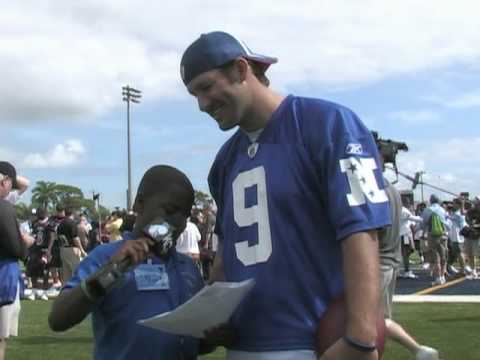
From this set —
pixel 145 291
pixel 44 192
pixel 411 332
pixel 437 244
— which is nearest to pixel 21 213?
pixel 437 244

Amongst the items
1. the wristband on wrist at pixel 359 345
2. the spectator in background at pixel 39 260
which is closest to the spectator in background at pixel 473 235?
the spectator in background at pixel 39 260

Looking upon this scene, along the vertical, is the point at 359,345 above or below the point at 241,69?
below

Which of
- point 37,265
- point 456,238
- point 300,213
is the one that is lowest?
point 300,213

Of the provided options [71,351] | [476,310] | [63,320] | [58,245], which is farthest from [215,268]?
[58,245]

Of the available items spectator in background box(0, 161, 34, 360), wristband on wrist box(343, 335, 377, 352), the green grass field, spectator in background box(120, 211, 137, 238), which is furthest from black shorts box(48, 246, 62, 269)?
wristband on wrist box(343, 335, 377, 352)

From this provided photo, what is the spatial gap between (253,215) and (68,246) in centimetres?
1414

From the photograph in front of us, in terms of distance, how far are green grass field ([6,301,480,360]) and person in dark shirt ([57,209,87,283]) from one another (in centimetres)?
350

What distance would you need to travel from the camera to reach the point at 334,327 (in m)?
2.34

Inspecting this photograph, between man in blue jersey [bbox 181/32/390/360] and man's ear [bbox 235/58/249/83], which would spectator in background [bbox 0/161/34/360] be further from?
man's ear [bbox 235/58/249/83]

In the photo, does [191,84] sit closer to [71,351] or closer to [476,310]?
[71,351]

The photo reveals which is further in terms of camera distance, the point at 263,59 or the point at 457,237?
the point at 457,237

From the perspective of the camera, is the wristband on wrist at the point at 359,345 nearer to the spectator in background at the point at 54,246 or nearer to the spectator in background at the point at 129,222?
the spectator in background at the point at 129,222

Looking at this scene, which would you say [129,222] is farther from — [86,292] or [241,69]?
[241,69]

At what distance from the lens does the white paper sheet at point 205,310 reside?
2.46 m
